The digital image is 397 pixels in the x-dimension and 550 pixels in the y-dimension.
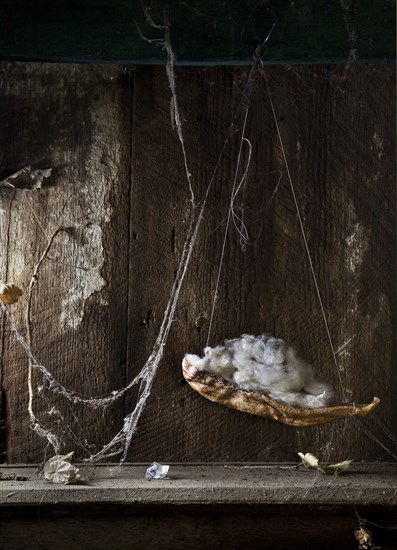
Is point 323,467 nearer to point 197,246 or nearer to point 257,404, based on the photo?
point 257,404

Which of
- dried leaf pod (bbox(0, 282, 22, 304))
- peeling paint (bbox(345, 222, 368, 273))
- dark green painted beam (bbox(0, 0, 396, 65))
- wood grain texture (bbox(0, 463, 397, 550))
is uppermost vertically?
dark green painted beam (bbox(0, 0, 396, 65))

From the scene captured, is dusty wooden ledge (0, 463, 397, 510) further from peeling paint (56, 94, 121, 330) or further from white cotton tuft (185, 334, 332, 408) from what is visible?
peeling paint (56, 94, 121, 330)

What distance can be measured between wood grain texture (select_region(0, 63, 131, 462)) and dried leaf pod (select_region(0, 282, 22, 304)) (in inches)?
1.4

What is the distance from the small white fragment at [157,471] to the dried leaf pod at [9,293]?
18.1 inches

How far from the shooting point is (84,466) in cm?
159

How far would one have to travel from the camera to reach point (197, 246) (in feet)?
5.39

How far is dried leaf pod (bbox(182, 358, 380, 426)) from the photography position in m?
1.56

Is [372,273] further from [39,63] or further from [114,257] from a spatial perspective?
[39,63]

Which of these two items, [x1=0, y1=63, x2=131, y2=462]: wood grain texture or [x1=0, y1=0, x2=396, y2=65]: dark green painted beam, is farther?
[x1=0, y1=63, x2=131, y2=462]: wood grain texture

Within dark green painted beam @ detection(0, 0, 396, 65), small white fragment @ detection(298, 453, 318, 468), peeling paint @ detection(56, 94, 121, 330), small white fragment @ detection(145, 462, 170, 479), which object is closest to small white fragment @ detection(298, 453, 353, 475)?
small white fragment @ detection(298, 453, 318, 468)

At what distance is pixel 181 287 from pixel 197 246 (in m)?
0.10

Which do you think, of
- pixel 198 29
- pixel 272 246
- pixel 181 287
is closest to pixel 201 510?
pixel 181 287

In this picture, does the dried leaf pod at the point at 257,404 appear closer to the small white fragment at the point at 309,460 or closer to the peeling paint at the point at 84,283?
the small white fragment at the point at 309,460

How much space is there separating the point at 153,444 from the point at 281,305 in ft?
1.36
